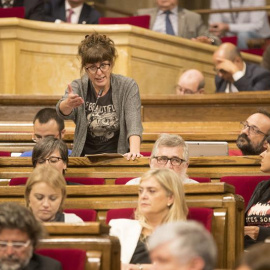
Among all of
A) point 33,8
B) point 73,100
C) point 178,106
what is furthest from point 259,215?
point 33,8

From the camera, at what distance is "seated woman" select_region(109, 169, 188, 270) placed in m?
2.26

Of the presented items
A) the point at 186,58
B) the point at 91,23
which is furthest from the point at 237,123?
the point at 91,23

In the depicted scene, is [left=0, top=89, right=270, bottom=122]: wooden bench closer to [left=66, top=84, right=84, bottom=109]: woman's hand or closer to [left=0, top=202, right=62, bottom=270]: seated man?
[left=66, top=84, right=84, bottom=109]: woman's hand

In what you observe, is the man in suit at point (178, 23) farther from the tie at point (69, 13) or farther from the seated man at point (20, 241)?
the seated man at point (20, 241)

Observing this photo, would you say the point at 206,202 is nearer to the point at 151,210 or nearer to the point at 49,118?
the point at 151,210

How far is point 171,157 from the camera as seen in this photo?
2711mm

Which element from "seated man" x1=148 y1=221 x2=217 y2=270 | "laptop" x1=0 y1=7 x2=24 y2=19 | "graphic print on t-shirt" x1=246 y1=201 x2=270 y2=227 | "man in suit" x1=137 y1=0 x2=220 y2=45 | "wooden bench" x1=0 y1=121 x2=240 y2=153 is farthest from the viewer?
"man in suit" x1=137 y1=0 x2=220 y2=45

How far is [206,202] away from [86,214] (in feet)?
1.07

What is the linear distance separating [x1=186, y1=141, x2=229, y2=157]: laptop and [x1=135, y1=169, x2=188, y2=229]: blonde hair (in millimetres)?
916

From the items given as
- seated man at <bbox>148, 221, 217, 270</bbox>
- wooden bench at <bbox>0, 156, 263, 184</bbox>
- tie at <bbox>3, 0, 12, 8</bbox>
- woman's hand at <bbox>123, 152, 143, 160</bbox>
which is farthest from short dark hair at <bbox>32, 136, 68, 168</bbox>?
tie at <bbox>3, 0, 12, 8</bbox>

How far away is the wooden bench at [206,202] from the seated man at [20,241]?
1.89ft

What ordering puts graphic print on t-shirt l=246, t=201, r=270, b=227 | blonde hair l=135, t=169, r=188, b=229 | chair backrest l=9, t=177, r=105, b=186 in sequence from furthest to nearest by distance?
chair backrest l=9, t=177, r=105, b=186 → graphic print on t-shirt l=246, t=201, r=270, b=227 → blonde hair l=135, t=169, r=188, b=229

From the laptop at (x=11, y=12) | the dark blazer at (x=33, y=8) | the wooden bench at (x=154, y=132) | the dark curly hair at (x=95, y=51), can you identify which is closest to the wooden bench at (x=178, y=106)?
the wooden bench at (x=154, y=132)

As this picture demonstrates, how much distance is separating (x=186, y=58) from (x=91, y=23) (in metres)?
0.59
